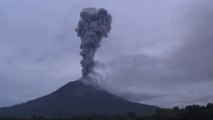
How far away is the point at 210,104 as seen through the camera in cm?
6569

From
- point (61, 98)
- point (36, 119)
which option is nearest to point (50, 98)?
point (61, 98)

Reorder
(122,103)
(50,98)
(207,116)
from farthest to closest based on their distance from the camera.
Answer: (50,98), (122,103), (207,116)

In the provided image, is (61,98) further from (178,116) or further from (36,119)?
(178,116)

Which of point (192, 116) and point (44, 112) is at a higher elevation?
point (44, 112)

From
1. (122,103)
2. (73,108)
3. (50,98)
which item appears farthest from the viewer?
(50,98)

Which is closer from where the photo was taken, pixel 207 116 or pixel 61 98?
pixel 207 116

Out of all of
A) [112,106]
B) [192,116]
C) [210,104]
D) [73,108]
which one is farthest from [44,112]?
[192,116]

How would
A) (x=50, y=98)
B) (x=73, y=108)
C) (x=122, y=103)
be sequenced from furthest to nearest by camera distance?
(x=50, y=98)
(x=122, y=103)
(x=73, y=108)

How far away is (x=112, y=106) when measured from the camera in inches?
4414

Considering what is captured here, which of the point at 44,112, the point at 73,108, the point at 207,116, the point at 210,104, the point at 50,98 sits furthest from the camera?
the point at 50,98

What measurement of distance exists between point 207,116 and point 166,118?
5.66 meters

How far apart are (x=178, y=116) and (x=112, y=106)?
5804 cm

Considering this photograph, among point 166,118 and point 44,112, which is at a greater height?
point 44,112

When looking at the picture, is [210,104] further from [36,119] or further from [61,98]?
[61,98]
